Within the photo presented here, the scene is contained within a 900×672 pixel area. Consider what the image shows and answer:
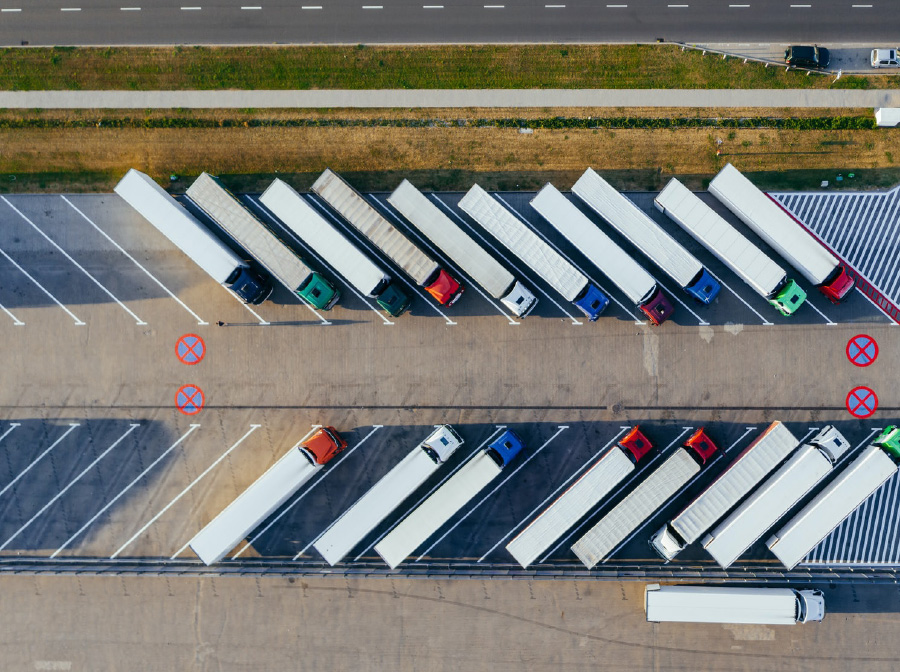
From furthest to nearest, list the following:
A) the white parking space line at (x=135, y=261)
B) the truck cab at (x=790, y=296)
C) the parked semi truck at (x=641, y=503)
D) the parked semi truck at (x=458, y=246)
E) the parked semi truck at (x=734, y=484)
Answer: the white parking space line at (x=135, y=261), the parked semi truck at (x=458, y=246), the truck cab at (x=790, y=296), the parked semi truck at (x=641, y=503), the parked semi truck at (x=734, y=484)

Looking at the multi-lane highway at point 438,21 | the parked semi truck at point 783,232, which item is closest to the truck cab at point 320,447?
the multi-lane highway at point 438,21

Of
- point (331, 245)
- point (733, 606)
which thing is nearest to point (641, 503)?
point (733, 606)

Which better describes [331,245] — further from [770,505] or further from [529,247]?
[770,505]

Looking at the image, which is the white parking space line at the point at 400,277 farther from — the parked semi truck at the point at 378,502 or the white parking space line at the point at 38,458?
the white parking space line at the point at 38,458

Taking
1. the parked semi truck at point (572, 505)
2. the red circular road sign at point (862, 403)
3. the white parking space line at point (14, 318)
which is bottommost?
the parked semi truck at point (572, 505)

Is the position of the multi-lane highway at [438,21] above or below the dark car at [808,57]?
above


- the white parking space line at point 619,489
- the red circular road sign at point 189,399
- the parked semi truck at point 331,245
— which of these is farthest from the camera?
the red circular road sign at point 189,399
